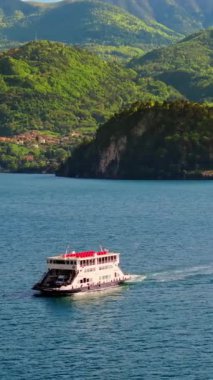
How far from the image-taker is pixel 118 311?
76062 millimetres

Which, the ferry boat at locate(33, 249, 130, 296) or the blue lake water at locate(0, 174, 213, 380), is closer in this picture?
the blue lake water at locate(0, 174, 213, 380)

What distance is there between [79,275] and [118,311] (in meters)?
8.51

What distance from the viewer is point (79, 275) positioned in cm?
8388

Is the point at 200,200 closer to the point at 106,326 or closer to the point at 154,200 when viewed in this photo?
the point at 154,200

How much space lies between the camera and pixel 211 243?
113 metres

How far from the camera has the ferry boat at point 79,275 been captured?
82.4 metres

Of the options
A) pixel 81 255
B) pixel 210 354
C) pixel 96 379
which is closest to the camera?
pixel 96 379

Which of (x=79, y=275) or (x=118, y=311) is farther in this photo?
(x=79, y=275)

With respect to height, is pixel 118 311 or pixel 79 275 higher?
pixel 79 275

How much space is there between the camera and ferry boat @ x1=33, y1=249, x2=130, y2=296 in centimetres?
8244

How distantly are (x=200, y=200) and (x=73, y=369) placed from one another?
115m

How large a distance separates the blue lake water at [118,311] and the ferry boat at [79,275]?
4.70 feet

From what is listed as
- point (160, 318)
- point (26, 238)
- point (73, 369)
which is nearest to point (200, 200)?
point (26, 238)

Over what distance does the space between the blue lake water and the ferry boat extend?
143cm
